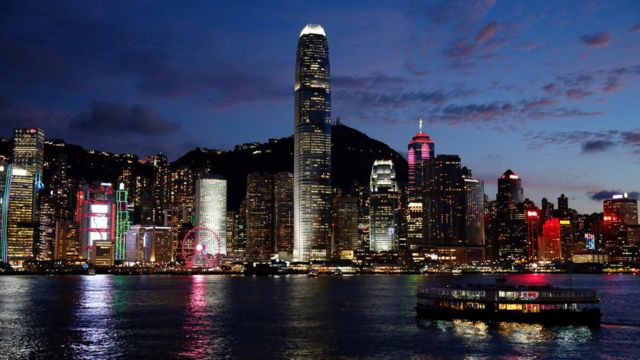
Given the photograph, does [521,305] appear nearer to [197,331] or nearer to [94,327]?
[197,331]

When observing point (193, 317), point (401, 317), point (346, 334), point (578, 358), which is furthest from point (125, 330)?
point (578, 358)

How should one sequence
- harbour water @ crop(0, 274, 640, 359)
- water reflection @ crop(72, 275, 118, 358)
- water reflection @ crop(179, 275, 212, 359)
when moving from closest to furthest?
harbour water @ crop(0, 274, 640, 359), water reflection @ crop(179, 275, 212, 359), water reflection @ crop(72, 275, 118, 358)

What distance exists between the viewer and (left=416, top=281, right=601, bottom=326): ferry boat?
89.9 meters

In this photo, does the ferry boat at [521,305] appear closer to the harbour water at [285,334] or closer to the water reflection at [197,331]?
the harbour water at [285,334]

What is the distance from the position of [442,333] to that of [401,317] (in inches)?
806

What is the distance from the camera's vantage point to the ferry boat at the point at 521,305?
3541 inches

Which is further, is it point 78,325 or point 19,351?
point 78,325

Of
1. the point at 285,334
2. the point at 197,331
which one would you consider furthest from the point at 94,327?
the point at 285,334

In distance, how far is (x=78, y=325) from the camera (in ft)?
310

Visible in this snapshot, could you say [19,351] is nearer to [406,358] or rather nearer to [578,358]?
[406,358]

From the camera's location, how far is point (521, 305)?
9188cm

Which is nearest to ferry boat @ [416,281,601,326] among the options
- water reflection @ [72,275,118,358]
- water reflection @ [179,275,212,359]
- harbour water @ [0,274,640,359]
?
harbour water @ [0,274,640,359]

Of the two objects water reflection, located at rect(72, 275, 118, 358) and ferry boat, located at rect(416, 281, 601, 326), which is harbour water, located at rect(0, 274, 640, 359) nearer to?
water reflection, located at rect(72, 275, 118, 358)

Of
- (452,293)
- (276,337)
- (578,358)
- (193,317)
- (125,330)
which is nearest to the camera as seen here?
(578,358)
